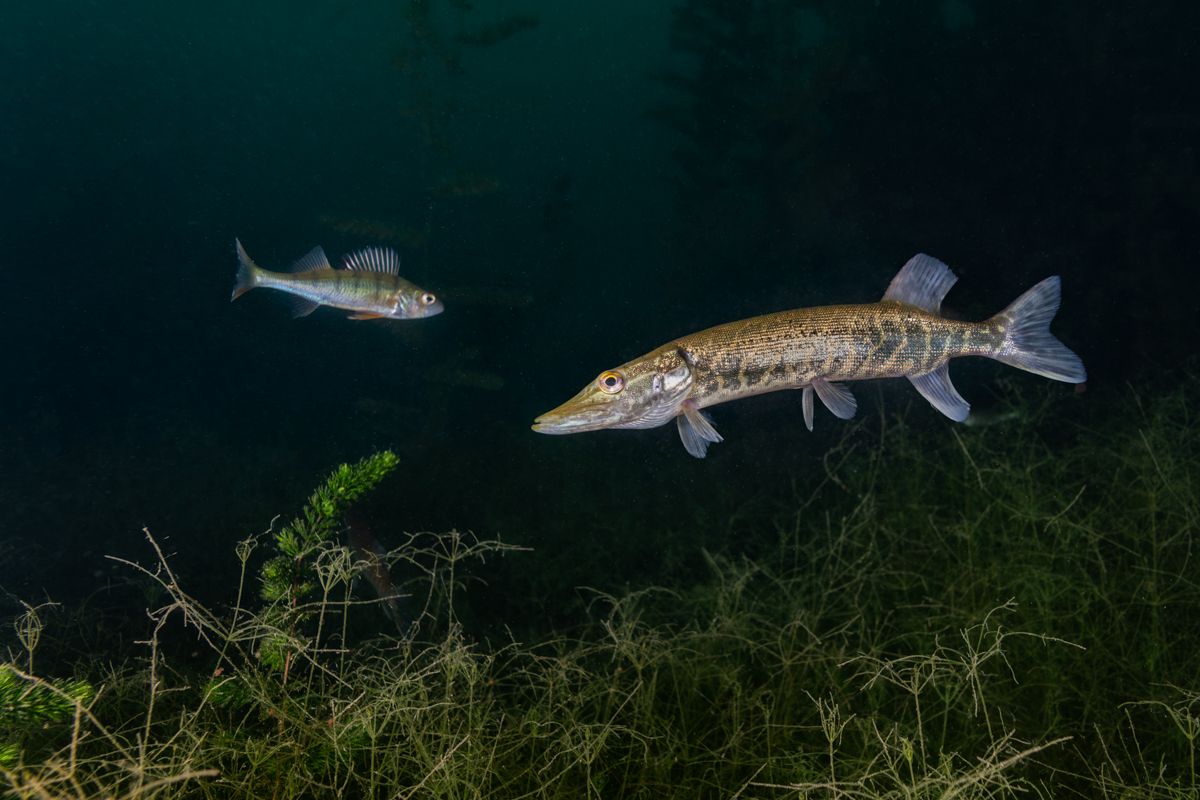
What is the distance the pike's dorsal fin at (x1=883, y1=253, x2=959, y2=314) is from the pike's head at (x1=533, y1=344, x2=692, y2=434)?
1412mm

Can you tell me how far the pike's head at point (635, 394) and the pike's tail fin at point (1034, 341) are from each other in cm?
190

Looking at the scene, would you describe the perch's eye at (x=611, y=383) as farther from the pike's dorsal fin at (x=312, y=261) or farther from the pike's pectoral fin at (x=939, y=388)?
the pike's dorsal fin at (x=312, y=261)

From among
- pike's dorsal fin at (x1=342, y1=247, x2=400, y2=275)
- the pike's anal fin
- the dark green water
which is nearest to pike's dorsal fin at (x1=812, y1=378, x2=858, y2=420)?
the dark green water

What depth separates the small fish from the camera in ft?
21.4

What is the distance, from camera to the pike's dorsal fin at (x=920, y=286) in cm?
410

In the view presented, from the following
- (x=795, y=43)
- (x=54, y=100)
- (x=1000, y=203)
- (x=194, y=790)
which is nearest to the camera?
(x=194, y=790)

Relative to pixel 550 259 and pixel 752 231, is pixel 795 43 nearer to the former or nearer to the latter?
pixel 752 231

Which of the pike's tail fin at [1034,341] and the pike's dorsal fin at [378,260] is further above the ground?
the pike's tail fin at [1034,341]

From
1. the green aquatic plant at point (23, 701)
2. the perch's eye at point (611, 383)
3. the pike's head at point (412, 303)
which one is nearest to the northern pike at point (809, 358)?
the perch's eye at point (611, 383)

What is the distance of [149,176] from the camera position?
1702 centimetres

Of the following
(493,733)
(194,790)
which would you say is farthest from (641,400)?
(194,790)

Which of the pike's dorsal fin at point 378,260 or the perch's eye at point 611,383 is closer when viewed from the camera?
the perch's eye at point 611,383

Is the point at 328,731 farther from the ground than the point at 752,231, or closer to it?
farther from the ground

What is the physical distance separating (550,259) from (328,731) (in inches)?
398
